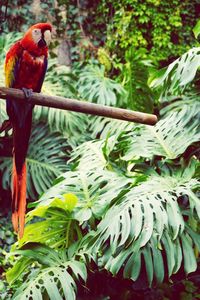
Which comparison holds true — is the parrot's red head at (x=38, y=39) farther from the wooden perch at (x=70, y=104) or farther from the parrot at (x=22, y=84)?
the wooden perch at (x=70, y=104)

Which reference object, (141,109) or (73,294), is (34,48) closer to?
(73,294)

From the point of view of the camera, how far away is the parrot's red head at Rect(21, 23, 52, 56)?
1.95 metres

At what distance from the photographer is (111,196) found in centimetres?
241

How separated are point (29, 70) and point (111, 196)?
69cm

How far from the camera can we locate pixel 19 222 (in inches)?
78.9

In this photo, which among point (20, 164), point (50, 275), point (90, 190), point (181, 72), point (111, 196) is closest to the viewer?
point (20, 164)

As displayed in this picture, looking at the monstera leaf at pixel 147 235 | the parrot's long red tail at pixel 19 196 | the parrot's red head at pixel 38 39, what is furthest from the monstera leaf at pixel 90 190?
the parrot's red head at pixel 38 39

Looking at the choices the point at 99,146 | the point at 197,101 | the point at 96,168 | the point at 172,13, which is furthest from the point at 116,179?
the point at 172,13

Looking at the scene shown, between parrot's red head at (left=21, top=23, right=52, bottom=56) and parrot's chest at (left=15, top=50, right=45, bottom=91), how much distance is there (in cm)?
3

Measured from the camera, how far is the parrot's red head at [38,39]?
195 centimetres

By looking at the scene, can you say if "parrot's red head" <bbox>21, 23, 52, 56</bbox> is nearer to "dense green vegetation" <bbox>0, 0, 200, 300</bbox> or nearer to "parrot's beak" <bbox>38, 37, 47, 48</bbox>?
"parrot's beak" <bbox>38, 37, 47, 48</bbox>

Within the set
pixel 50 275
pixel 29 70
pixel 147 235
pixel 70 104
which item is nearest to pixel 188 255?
pixel 147 235

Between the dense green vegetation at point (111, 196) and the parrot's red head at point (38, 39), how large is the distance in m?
0.64

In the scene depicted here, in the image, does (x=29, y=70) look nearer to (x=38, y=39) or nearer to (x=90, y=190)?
(x=38, y=39)
